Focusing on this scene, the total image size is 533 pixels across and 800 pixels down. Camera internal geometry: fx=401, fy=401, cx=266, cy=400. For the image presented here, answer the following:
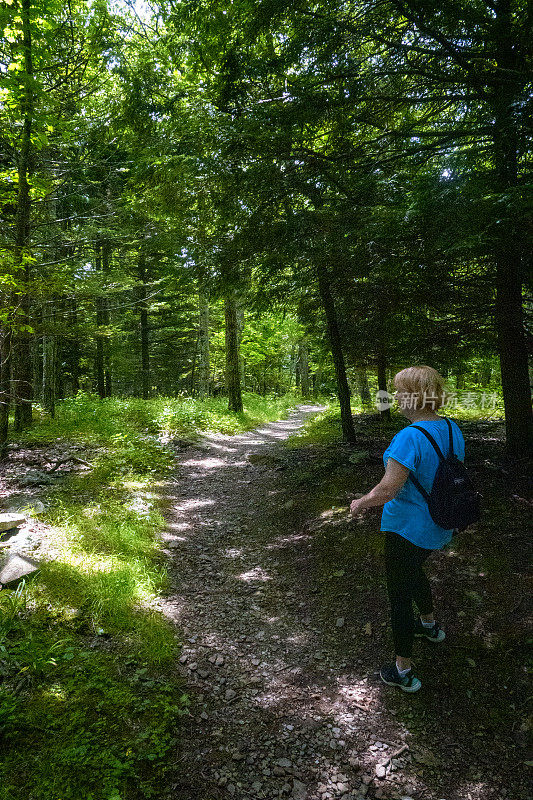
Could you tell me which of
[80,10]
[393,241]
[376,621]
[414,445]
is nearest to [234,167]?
[393,241]

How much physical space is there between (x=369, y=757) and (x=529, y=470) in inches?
175

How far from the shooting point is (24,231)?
28.4 feet

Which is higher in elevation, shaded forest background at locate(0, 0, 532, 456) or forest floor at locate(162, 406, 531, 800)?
shaded forest background at locate(0, 0, 532, 456)

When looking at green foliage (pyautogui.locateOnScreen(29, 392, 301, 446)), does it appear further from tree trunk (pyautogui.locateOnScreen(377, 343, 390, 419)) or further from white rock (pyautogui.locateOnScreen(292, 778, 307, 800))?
white rock (pyautogui.locateOnScreen(292, 778, 307, 800))

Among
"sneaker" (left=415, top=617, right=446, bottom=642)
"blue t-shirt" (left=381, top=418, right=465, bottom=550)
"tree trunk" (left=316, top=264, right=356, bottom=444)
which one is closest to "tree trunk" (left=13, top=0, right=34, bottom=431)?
"tree trunk" (left=316, top=264, right=356, bottom=444)

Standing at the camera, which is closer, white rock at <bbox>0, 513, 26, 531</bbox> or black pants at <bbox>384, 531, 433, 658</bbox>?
black pants at <bbox>384, 531, 433, 658</bbox>

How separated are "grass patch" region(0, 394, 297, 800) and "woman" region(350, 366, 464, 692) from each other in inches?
69.9

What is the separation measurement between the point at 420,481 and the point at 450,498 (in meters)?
0.23

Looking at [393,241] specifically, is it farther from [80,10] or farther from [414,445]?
[80,10]

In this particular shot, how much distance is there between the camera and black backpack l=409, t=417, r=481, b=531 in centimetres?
285

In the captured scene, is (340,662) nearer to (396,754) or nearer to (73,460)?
(396,754)

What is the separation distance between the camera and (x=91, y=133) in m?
10.1

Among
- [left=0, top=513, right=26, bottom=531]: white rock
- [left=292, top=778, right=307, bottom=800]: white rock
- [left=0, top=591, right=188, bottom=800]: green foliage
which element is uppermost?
[left=0, top=513, right=26, bottom=531]: white rock

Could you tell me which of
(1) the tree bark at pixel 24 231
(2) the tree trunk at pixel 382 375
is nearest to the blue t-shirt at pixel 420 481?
(1) the tree bark at pixel 24 231
